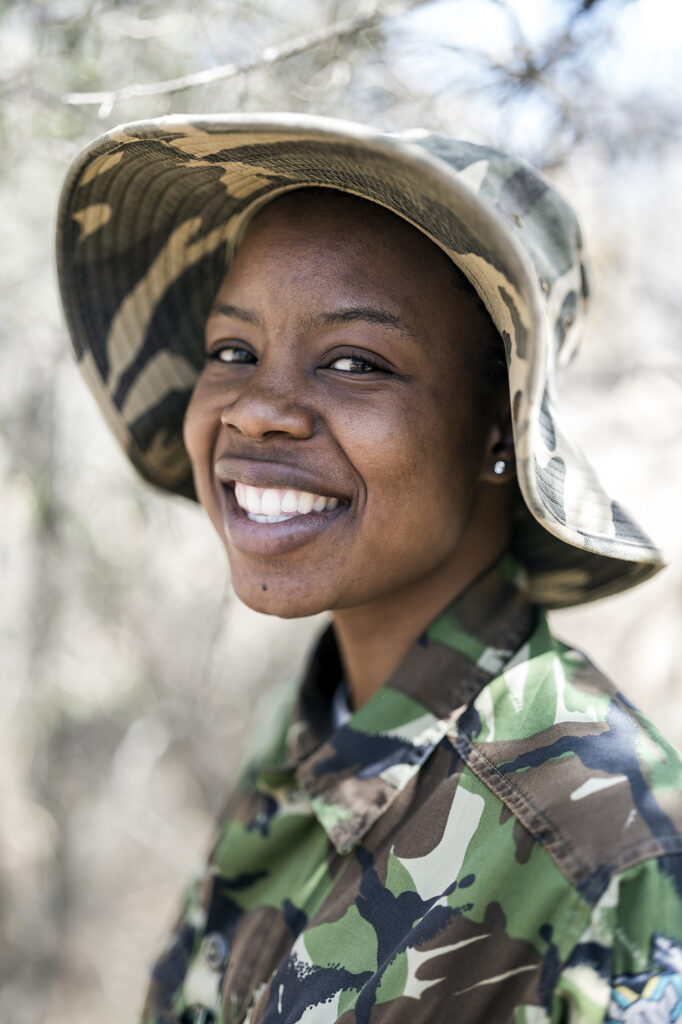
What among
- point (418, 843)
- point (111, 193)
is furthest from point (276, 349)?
point (418, 843)

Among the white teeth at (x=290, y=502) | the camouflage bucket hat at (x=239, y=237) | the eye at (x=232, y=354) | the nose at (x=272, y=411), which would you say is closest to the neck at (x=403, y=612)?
the camouflage bucket hat at (x=239, y=237)

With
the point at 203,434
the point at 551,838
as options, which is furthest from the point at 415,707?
the point at 203,434

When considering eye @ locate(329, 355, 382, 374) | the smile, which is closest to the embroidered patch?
the smile

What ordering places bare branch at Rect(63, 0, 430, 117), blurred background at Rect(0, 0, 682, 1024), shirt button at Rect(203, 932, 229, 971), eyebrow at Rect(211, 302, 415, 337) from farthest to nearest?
blurred background at Rect(0, 0, 682, 1024), bare branch at Rect(63, 0, 430, 117), shirt button at Rect(203, 932, 229, 971), eyebrow at Rect(211, 302, 415, 337)

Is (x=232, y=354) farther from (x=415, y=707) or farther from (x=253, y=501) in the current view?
(x=415, y=707)

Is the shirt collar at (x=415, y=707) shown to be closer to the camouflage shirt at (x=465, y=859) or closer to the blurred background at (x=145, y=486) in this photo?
the camouflage shirt at (x=465, y=859)

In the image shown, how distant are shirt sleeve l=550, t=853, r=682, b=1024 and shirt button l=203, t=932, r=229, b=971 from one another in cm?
72

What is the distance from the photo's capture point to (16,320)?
257cm

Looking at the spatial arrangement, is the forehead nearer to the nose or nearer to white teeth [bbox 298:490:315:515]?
the nose

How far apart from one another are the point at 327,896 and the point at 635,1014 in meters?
0.51

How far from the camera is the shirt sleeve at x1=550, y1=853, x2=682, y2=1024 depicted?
0.90 m

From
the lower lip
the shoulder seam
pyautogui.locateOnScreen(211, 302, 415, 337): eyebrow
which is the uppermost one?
pyautogui.locateOnScreen(211, 302, 415, 337): eyebrow

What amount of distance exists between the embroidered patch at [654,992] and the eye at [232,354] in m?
1.03

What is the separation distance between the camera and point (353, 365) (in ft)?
4.18
